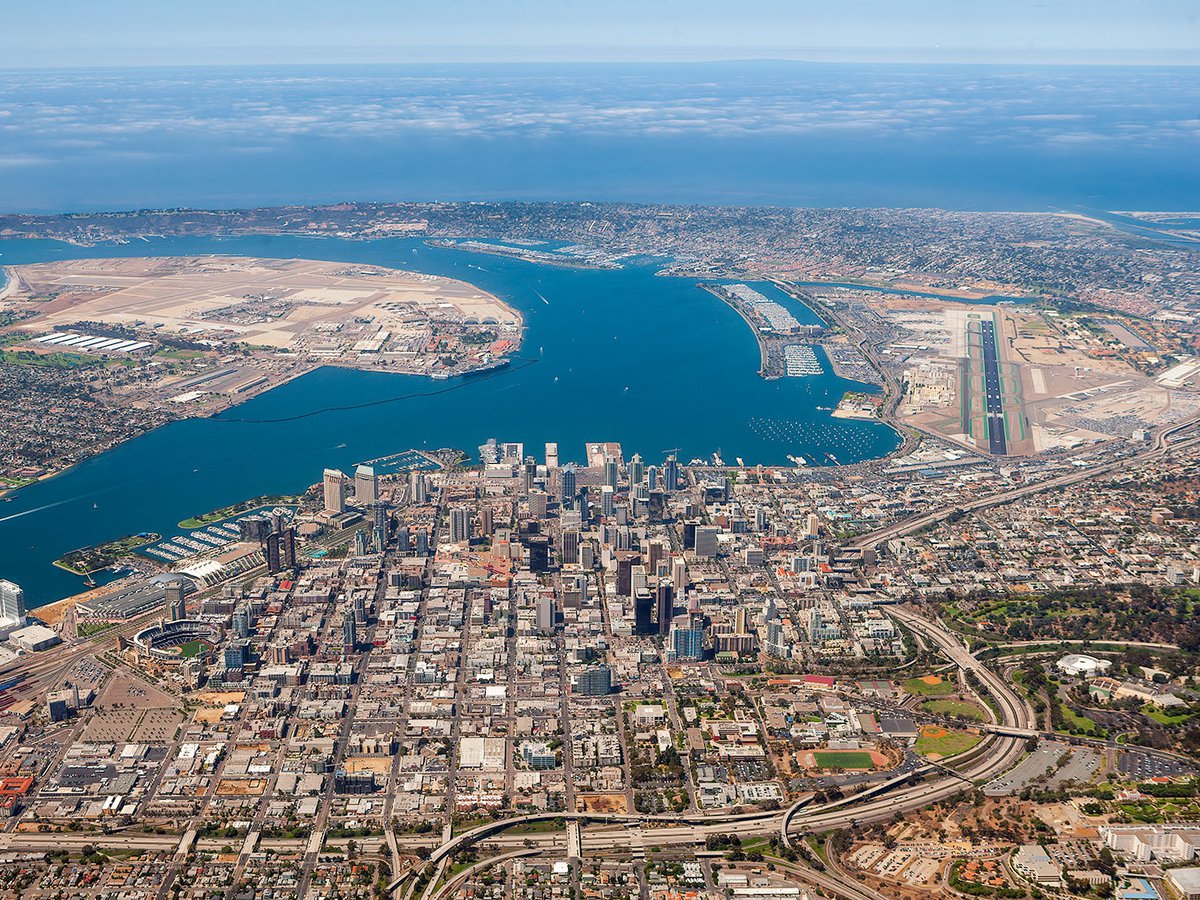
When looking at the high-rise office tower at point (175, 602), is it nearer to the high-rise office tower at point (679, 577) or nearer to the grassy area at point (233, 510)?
the grassy area at point (233, 510)

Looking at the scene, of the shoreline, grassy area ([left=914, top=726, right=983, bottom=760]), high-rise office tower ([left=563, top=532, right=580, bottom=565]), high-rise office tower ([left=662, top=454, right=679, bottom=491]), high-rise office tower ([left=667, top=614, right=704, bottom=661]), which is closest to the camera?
grassy area ([left=914, top=726, right=983, bottom=760])

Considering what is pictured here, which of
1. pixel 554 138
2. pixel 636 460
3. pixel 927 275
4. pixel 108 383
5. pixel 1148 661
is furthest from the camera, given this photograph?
pixel 554 138

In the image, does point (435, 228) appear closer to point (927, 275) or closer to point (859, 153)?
point (927, 275)

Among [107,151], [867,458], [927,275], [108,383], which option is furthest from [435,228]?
[107,151]

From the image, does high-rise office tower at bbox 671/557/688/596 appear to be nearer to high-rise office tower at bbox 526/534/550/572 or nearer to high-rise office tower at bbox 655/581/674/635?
high-rise office tower at bbox 655/581/674/635

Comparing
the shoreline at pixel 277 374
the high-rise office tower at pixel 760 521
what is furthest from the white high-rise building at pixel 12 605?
the high-rise office tower at pixel 760 521

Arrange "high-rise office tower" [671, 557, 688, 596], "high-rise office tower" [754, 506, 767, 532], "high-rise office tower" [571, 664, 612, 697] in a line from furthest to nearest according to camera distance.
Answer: "high-rise office tower" [754, 506, 767, 532] → "high-rise office tower" [671, 557, 688, 596] → "high-rise office tower" [571, 664, 612, 697]

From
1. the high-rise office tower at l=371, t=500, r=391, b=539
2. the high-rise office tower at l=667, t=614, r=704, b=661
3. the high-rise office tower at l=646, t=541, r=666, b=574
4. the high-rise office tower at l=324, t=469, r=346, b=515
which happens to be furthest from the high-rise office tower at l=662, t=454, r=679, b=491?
the high-rise office tower at l=667, t=614, r=704, b=661
